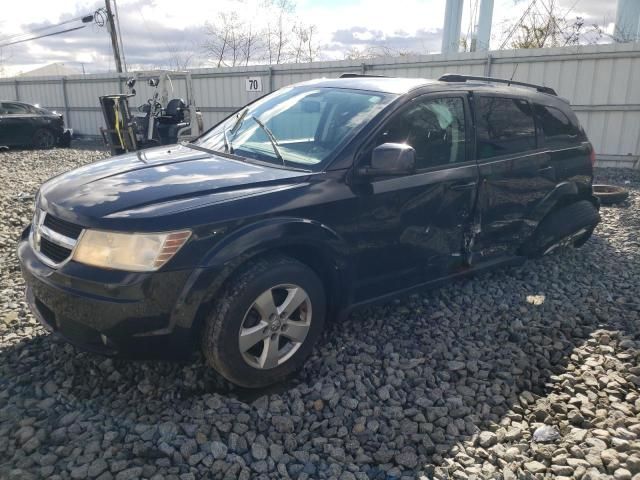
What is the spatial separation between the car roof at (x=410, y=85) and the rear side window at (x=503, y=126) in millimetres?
103

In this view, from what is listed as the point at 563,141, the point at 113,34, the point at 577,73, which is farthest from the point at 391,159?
the point at 113,34

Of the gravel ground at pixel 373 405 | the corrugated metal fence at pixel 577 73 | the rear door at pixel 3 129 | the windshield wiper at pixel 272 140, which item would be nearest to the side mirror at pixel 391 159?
the windshield wiper at pixel 272 140

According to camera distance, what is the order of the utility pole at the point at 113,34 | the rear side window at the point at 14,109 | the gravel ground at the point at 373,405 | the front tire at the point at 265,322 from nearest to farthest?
1. the gravel ground at the point at 373,405
2. the front tire at the point at 265,322
3. the rear side window at the point at 14,109
4. the utility pole at the point at 113,34

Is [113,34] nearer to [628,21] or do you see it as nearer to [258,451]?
[628,21]

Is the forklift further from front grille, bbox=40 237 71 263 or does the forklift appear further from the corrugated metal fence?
front grille, bbox=40 237 71 263

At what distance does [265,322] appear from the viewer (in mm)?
2746

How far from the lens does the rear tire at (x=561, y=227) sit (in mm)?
4383

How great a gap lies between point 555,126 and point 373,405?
120 inches

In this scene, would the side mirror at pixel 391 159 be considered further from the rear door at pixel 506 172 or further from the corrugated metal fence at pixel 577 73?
the corrugated metal fence at pixel 577 73

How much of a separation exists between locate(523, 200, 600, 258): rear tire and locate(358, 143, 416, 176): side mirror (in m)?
1.91

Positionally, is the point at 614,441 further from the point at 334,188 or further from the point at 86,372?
the point at 86,372

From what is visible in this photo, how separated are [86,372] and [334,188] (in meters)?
1.85

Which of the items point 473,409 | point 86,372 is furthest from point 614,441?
point 86,372

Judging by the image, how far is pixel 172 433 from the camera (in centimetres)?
250
